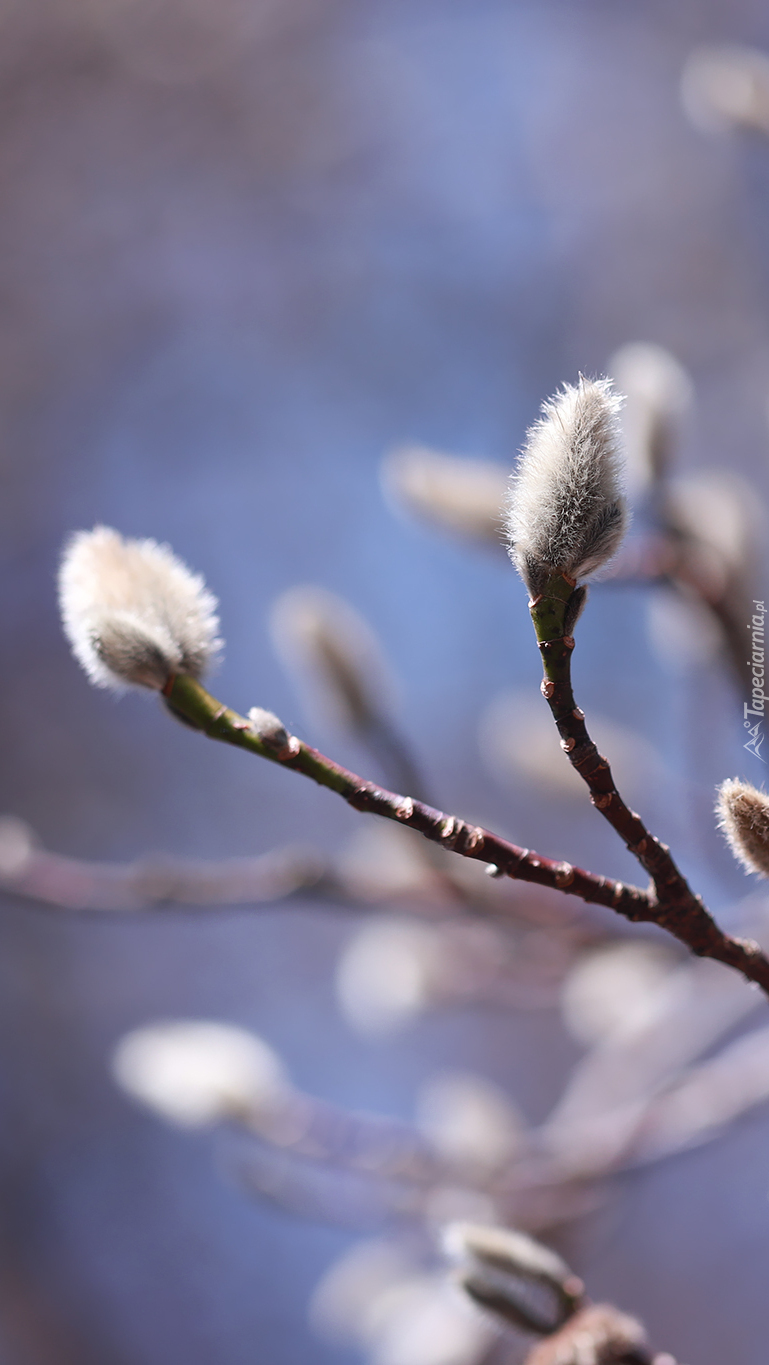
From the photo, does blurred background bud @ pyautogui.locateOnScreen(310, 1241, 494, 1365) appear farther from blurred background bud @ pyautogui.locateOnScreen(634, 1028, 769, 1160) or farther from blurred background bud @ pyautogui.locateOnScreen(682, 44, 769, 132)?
blurred background bud @ pyautogui.locateOnScreen(682, 44, 769, 132)

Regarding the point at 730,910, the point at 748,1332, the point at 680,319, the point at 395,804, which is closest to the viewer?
the point at 395,804

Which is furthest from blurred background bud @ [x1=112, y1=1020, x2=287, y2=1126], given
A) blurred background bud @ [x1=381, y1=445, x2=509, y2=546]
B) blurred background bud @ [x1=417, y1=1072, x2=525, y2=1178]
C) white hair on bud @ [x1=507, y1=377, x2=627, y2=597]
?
white hair on bud @ [x1=507, y1=377, x2=627, y2=597]

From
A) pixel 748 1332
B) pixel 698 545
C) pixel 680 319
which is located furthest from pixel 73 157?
pixel 748 1332

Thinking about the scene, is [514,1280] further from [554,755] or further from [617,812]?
[554,755]

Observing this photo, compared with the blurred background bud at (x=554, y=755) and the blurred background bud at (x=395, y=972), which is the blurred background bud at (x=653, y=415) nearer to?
the blurred background bud at (x=554, y=755)

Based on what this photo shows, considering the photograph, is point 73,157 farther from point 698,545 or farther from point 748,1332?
point 748,1332

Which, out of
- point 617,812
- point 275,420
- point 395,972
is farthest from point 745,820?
point 275,420
